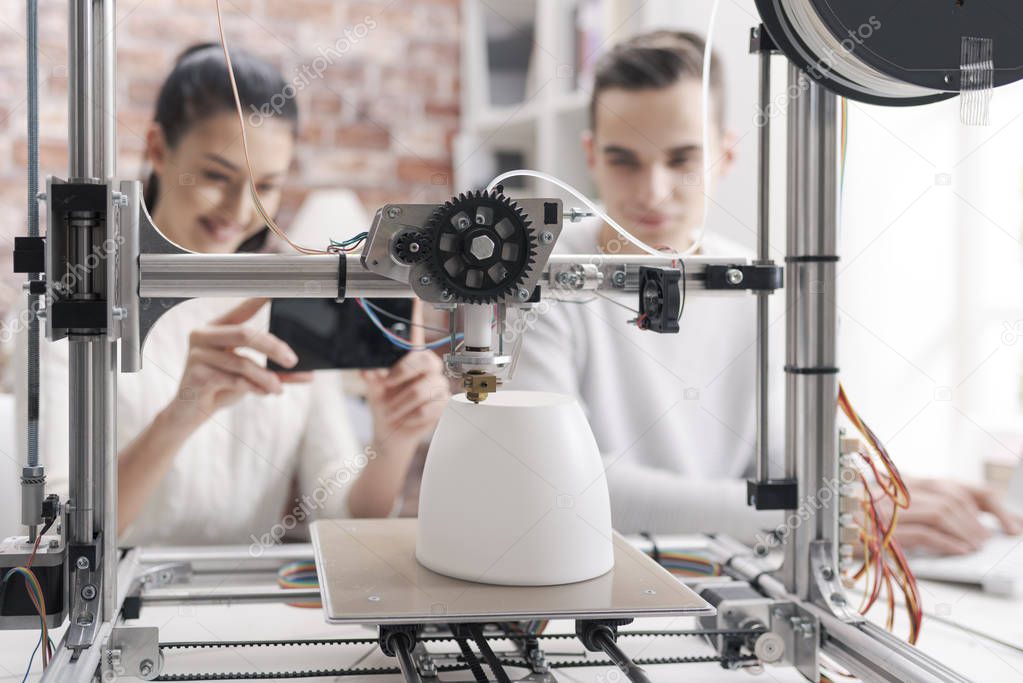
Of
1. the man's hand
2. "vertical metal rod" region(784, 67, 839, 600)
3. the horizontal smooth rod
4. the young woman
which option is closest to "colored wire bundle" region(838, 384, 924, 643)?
"vertical metal rod" region(784, 67, 839, 600)

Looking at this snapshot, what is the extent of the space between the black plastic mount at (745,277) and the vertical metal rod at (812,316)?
3 centimetres

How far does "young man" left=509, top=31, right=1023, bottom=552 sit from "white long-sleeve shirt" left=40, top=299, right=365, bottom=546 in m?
0.32

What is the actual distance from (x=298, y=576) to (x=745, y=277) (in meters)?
0.55

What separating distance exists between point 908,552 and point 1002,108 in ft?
3.65

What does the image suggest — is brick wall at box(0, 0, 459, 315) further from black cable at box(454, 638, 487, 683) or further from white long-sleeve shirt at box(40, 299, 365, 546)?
black cable at box(454, 638, 487, 683)

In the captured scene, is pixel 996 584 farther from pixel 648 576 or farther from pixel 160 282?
pixel 160 282

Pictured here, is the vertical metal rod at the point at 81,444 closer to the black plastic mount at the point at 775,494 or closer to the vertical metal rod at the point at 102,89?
the vertical metal rod at the point at 102,89

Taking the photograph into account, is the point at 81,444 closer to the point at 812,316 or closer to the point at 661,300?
the point at 661,300

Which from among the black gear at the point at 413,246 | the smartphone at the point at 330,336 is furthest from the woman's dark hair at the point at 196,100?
the black gear at the point at 413,246

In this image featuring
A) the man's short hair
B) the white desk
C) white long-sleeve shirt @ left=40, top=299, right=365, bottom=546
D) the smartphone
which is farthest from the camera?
the man's short hair

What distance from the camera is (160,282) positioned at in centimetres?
74

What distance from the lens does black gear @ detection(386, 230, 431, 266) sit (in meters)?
0.70

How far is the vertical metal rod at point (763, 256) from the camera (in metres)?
0.89

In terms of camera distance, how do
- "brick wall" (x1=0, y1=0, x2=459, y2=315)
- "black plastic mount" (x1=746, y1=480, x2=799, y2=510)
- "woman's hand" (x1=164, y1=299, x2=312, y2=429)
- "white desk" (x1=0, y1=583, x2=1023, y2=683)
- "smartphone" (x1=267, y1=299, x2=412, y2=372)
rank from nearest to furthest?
"white desk" (x1=0, y1=583, x2=1023, y2=683) → "black plastic mount" (x1=746, y1=480, x2=799, y2=510) → "woman's hand" (x1=164, y1=299, x2=312, y2=429) → "smartphone" (x1=267, y1=299, x2=412, y2=372) → "brick wall" (x1=0, y1=0, x2=459, y2=315)
